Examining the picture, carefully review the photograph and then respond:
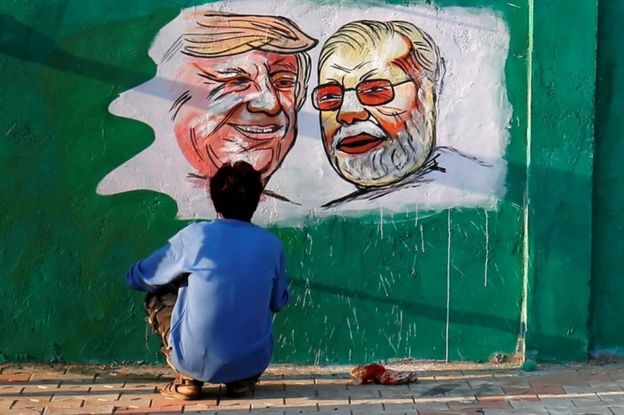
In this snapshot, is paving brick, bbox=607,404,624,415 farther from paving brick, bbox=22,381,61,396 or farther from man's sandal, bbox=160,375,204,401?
paving brick, bbox=22,381,61,396

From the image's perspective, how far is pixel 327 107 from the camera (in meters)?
6.79

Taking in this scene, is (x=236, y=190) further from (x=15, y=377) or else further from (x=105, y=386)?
(x=15, y=377)

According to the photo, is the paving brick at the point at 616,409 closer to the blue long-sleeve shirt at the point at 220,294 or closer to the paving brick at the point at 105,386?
the blue long-sleeve shirt at the point at 220,294

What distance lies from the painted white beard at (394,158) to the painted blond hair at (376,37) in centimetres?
33

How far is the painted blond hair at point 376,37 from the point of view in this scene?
675cm

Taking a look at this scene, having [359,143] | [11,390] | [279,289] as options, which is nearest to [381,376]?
[279,289]

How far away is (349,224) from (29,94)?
192 cm

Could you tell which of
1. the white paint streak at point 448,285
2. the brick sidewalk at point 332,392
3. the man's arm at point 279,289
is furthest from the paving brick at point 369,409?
the white paint streak at point 448,285

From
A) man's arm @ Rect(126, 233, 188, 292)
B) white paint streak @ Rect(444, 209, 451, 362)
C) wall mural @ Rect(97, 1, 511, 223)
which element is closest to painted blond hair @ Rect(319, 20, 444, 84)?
wall mural @ Rect(97, 1, 511, 223)

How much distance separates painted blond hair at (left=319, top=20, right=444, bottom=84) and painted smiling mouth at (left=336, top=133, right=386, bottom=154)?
0.45 metres

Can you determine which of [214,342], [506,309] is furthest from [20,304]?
[506,309]

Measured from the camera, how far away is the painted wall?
6715 mm

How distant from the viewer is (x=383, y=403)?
612cm

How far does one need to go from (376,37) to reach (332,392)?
1.97 metres
